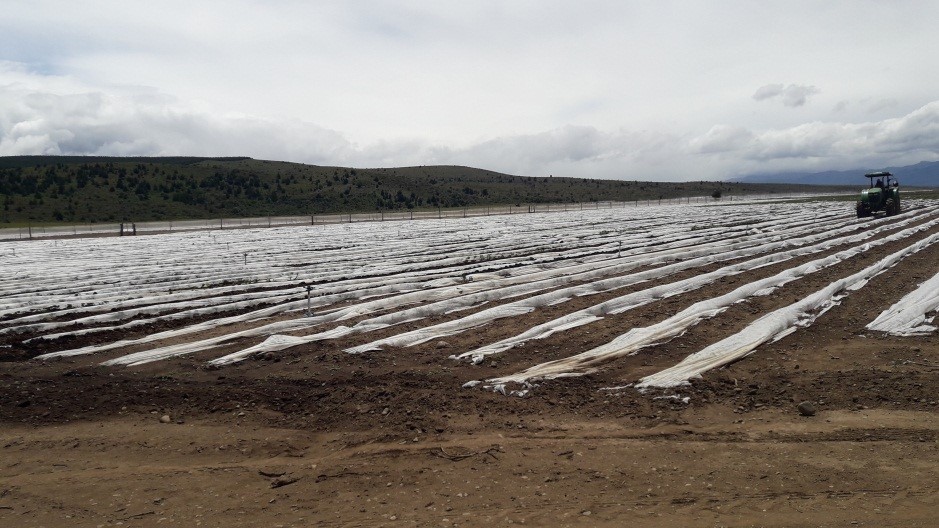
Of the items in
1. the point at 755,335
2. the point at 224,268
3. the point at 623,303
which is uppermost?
the point at 224,268

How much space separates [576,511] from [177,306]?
8.98 metres

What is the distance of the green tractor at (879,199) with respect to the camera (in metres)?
27.4

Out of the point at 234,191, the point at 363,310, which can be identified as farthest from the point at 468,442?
the point at 234,191

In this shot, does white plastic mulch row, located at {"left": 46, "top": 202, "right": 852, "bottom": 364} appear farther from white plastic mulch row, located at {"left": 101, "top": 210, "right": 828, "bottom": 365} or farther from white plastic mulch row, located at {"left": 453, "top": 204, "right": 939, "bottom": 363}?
white plastic mulch row, located at {"left": 453, "top": 204, "right": 939, "bottom": 363}

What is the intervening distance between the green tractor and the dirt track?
24228 mm

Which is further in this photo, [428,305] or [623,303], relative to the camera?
[623,303]

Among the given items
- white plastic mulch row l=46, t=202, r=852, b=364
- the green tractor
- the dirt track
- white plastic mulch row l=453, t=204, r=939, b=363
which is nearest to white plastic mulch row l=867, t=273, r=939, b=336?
the dirt track

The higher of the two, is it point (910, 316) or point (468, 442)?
point (910, 316)

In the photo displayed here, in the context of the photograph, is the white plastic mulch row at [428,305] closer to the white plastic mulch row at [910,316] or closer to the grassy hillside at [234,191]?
the white plastic mulch row at [910,316]

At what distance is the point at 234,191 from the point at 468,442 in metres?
67.9

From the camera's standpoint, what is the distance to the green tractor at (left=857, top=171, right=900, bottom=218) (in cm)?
2736

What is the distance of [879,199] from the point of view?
27.7 meters

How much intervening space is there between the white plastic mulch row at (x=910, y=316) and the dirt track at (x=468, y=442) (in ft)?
1.54

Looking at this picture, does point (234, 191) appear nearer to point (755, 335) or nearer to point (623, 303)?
point (623, 303)
